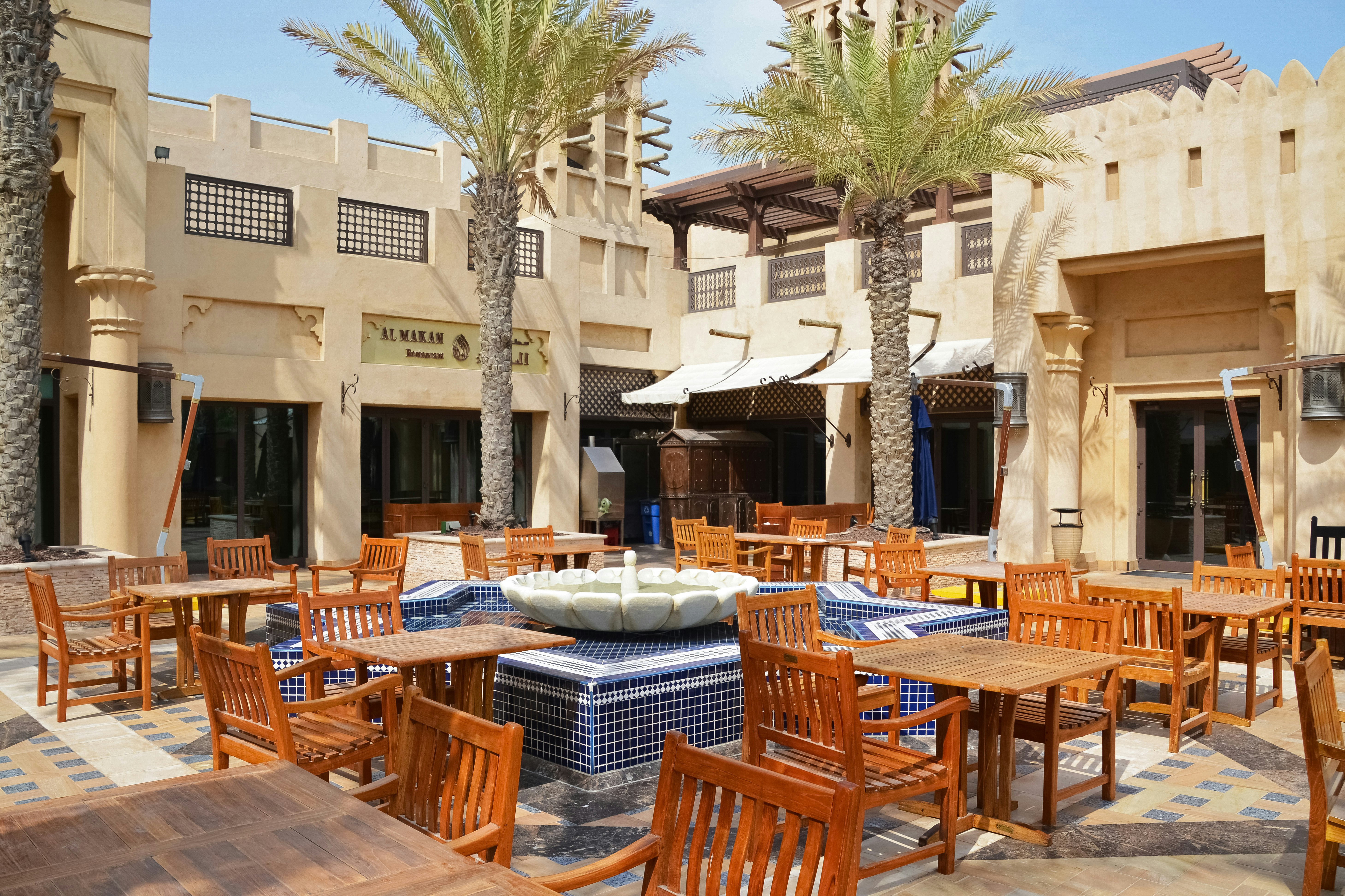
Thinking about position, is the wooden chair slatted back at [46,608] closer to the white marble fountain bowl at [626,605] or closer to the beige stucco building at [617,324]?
the white marble fountain bowl at [626,605]

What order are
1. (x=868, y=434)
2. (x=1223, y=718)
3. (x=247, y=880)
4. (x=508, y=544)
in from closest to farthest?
(x=247, y=880) < (x=1223, y=718) < (x=508, y=544) < (x=868, y=434)

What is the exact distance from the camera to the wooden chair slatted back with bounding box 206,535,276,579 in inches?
372

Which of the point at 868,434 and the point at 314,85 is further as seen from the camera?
the point at 314,85

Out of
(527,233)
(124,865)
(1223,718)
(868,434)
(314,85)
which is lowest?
(1223,718)

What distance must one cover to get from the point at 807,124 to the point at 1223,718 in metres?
9.14

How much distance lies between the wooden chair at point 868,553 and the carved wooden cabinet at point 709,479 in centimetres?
513

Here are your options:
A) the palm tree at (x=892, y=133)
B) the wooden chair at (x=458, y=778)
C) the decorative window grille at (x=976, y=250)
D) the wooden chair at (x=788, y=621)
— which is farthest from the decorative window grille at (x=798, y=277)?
the wooden chair at (x=458, y=778)

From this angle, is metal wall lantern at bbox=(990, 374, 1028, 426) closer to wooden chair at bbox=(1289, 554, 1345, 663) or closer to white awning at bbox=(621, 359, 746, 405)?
white awning at bbox=(621, 359, 746, 405)

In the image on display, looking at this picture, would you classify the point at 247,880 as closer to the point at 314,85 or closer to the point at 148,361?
the point at 148,361

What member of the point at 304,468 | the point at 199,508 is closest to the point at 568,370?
the point at 304,468

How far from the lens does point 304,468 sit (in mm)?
16016

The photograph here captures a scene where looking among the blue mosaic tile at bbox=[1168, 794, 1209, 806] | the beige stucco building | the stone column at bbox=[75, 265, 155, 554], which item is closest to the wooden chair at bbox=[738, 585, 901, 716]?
the blue mosaic tile at bbox=[1168, 794, 1209, 806]

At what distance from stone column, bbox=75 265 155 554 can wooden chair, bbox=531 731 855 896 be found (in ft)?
39.7

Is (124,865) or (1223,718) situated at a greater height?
(124,865)
